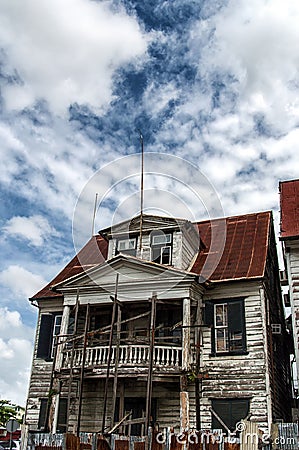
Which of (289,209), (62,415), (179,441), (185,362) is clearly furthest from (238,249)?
(179,441)

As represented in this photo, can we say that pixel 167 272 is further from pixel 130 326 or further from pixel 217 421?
pixel 217 421

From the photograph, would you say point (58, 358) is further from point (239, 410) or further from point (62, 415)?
point (239, 410)

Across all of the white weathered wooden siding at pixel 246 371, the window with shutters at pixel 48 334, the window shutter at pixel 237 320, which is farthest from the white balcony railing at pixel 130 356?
the window shutter at pixel 237 320

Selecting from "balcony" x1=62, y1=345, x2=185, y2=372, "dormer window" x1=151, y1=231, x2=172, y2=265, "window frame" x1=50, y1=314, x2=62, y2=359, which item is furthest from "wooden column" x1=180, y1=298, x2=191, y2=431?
"window frame" x1=50, y1=314, x2=62, y2=359

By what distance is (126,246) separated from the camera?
21125 millimetres

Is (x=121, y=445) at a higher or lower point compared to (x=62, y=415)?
lower

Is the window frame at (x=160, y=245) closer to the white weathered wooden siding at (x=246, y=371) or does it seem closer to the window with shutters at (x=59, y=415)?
the white weathered wooden siding at (x=246, y=371)

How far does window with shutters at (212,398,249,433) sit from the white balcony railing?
1.90m

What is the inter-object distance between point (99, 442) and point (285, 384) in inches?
528

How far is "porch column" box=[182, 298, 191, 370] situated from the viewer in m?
16.7

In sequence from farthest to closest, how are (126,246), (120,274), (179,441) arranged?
1. (126,246)
2. (120,274)
3. (179,441)

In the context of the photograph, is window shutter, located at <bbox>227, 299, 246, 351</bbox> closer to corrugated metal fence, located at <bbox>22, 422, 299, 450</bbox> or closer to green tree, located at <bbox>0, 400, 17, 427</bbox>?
corrugated metal fence, located at <bbox>22, 422, 299, 450</bbox>

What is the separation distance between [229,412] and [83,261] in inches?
382

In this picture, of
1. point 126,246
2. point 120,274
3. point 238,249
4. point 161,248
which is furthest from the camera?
point 126,246
